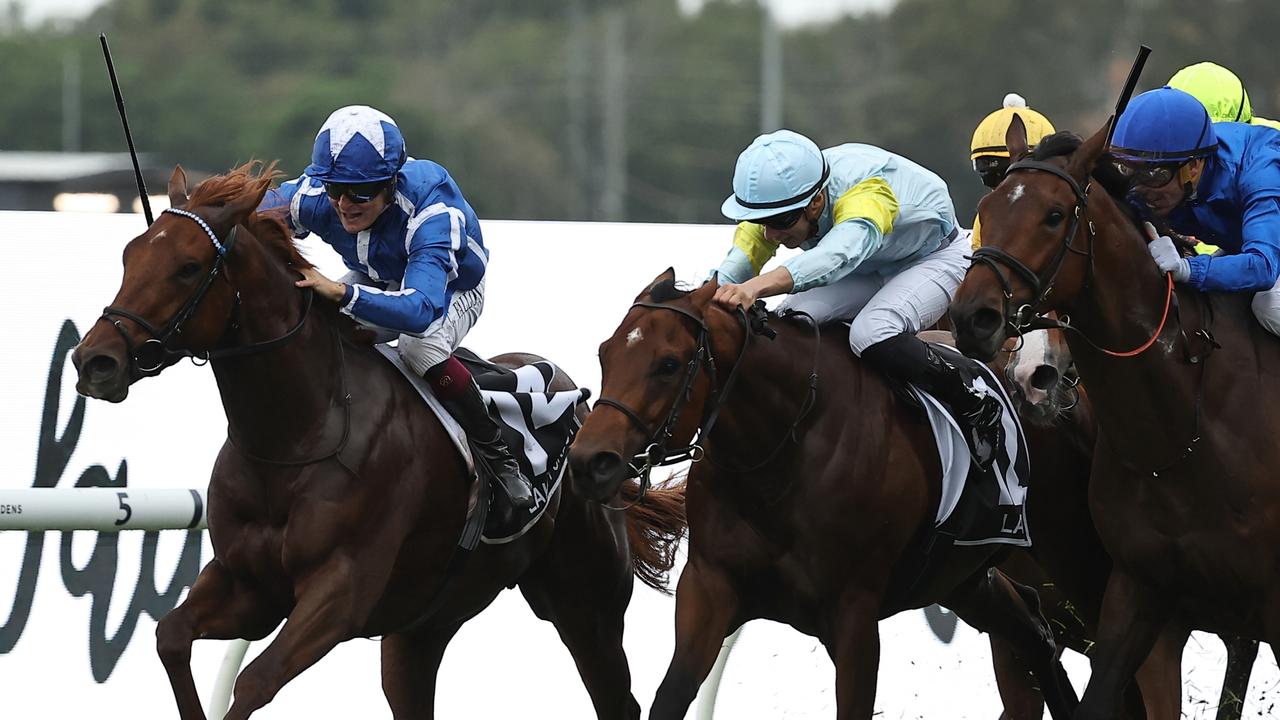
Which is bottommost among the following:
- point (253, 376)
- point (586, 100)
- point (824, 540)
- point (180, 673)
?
point (180, 673)

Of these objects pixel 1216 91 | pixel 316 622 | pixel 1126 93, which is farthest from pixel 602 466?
pixel 1216 91

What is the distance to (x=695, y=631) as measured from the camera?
4.71 meters

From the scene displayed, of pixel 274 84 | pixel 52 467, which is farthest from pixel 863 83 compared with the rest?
pixel 52 467

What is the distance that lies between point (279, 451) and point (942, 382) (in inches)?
70.6

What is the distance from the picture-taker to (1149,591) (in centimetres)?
456

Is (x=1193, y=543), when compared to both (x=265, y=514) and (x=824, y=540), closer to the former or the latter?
(x=824, y=540)

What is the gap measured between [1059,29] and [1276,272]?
31394mm

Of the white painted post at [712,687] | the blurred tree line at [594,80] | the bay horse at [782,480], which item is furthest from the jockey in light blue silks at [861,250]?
the blurred tree line at [594,80]

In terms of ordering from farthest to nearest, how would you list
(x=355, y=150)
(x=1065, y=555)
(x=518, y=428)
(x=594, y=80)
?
(x=594, y=80)
(x=1065, y=555)
(x=518, y=428)
(x=355, y=150)

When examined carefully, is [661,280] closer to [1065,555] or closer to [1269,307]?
[1269,307]

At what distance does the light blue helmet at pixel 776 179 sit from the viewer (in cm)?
485

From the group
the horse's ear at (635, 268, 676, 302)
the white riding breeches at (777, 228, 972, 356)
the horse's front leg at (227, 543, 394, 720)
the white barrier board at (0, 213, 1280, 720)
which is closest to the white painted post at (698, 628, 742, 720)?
the white barrier board at (0, 213, 1280, 720)

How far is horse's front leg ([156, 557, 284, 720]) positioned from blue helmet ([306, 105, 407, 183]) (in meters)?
1.06

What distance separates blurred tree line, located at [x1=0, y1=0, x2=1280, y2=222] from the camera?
32500 millimetres
